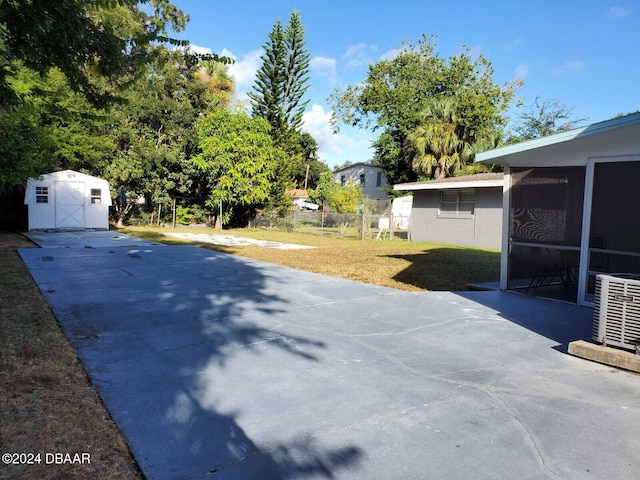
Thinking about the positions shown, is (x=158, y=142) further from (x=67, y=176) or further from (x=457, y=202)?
(x=457, y=202)

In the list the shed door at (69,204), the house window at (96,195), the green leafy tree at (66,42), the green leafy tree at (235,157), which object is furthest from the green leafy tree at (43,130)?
the green leafy tree at (235,157)

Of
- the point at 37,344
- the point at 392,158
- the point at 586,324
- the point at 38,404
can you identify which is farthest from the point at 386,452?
the point at 392,158

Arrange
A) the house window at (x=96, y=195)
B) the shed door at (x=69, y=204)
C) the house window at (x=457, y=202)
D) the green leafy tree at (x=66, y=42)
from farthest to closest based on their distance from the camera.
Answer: the house window at (x=96, y=195) → the shed door at (x=69, y=204) → the house window at (x=457, y=202) → the green leafy tree at (x=66, y=42)

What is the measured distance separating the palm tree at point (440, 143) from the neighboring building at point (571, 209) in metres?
19.2

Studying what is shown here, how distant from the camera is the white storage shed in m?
19.1

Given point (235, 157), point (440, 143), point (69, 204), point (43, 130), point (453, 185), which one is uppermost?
point (440, 143)

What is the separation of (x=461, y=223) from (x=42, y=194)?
61.9ft

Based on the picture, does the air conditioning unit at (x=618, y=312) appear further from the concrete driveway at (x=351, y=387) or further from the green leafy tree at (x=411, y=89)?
the green leafy tree at (x=411, y=89)

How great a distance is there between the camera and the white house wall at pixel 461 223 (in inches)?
679

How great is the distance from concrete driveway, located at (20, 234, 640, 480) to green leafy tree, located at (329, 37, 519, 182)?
25399mm

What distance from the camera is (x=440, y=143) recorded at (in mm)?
25625

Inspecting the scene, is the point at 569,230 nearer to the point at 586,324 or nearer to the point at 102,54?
the point at 586,324

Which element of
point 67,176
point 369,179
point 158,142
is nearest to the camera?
point 67,176

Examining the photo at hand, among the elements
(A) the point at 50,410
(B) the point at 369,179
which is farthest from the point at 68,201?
(B) the point at 369,179
